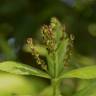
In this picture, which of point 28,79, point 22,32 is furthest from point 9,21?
point 28,79

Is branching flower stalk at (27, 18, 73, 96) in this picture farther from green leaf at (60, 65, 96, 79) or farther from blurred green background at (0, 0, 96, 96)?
blurred green background at (0, 0, 96, 96)

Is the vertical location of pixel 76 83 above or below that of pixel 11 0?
below

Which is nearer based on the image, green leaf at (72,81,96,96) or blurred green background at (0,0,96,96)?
green leaf at (72,81,96,96)

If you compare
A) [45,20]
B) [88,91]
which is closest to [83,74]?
[88,91]

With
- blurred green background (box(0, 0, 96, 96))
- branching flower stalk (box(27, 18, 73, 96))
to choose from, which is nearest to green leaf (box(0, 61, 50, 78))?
branching flower stalk (box(27, 18, 73, 96))

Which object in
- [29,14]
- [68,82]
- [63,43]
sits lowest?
[68,82]

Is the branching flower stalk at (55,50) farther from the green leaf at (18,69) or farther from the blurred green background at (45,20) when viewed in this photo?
the blurred green background at (45,20)

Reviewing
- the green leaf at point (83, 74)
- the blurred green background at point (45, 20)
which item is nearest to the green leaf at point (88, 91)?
the green leaf at point (83, 74)

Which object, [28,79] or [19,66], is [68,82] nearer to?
[28,79]
